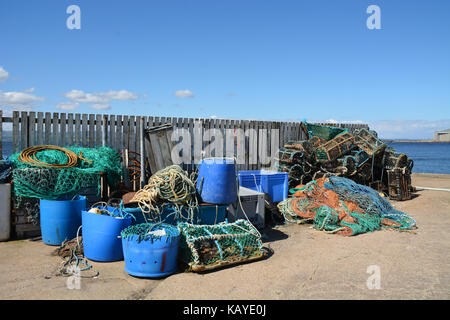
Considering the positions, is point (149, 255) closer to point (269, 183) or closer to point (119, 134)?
point (269, 183)

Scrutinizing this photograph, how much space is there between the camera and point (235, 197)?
6.07 meters

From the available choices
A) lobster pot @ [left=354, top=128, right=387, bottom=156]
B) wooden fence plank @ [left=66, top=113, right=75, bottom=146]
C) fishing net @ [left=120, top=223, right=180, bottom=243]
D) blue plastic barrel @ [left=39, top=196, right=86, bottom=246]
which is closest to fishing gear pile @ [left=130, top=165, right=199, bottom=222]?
fishing net @ [left=120, top=223, right=180, bottom=243]

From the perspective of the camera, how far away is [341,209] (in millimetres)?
7262

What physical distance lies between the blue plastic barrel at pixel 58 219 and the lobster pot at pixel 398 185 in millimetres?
8541

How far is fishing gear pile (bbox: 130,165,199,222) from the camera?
5.38 metres

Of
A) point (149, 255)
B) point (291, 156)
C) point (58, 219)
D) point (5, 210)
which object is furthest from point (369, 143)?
point (5, 210)

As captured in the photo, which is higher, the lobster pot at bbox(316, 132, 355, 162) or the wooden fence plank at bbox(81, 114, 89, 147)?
the wooden fence plank at bbox(81, 114, 89, 147)

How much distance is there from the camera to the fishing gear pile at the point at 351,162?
9.48 m

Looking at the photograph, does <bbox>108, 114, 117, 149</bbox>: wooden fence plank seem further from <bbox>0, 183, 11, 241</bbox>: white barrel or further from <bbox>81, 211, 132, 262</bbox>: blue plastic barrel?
<bbox>81, 211, 132, 262</bbox>: blue plastic barrel

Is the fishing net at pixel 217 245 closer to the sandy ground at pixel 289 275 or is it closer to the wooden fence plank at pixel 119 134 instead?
the sandy ground at pixel 289 275

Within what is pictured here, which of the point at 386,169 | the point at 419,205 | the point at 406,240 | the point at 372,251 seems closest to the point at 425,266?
the point at 372,251

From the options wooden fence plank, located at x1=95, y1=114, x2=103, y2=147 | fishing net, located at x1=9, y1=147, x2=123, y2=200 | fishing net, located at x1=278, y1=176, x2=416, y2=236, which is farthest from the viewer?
wooden fence plank, located at x1=95, y1=114, x2=103, y2=147
